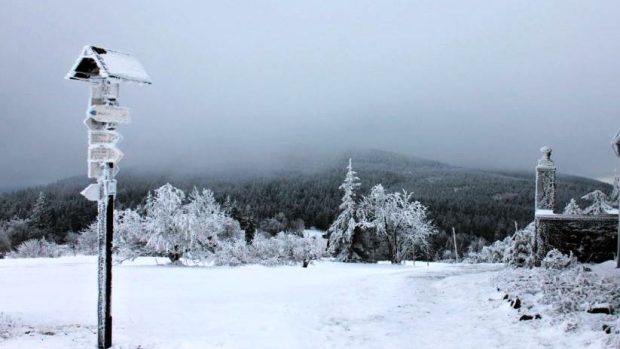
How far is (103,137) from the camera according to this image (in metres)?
9.00

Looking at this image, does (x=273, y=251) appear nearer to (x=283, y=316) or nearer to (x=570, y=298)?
(x=283, y=316)

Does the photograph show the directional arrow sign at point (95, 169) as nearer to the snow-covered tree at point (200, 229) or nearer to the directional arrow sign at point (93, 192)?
the directional arrow sign at point (93, 192)

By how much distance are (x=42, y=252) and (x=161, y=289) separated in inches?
1622

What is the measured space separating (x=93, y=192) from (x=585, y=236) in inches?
640

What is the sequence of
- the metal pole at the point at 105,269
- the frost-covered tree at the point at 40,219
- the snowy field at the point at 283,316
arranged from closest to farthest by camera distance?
the metal pole at the point at 105,269
the snowy field at the point at 283,316
the frost-covered tree at the point at 40,219

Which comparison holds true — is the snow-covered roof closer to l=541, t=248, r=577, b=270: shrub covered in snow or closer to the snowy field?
the snowy field

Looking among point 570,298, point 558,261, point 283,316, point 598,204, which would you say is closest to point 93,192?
point 283,316

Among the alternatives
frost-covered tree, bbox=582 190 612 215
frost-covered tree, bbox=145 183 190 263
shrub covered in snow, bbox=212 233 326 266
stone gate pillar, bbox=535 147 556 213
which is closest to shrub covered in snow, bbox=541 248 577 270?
stone gate pillar, bbox=535 147 556 213

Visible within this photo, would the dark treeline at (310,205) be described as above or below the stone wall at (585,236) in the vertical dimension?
below

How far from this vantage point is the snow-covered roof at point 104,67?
8.91 metres

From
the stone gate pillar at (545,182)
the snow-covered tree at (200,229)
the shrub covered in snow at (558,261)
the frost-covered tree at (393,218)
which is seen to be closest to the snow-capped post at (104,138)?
the shrub covered in snow at (558,261)

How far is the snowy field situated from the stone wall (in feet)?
11.1

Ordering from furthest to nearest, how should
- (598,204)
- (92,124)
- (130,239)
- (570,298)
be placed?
(598,204), (130,239), (570,298), (92,124)

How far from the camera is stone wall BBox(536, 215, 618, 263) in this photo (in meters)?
17.2
